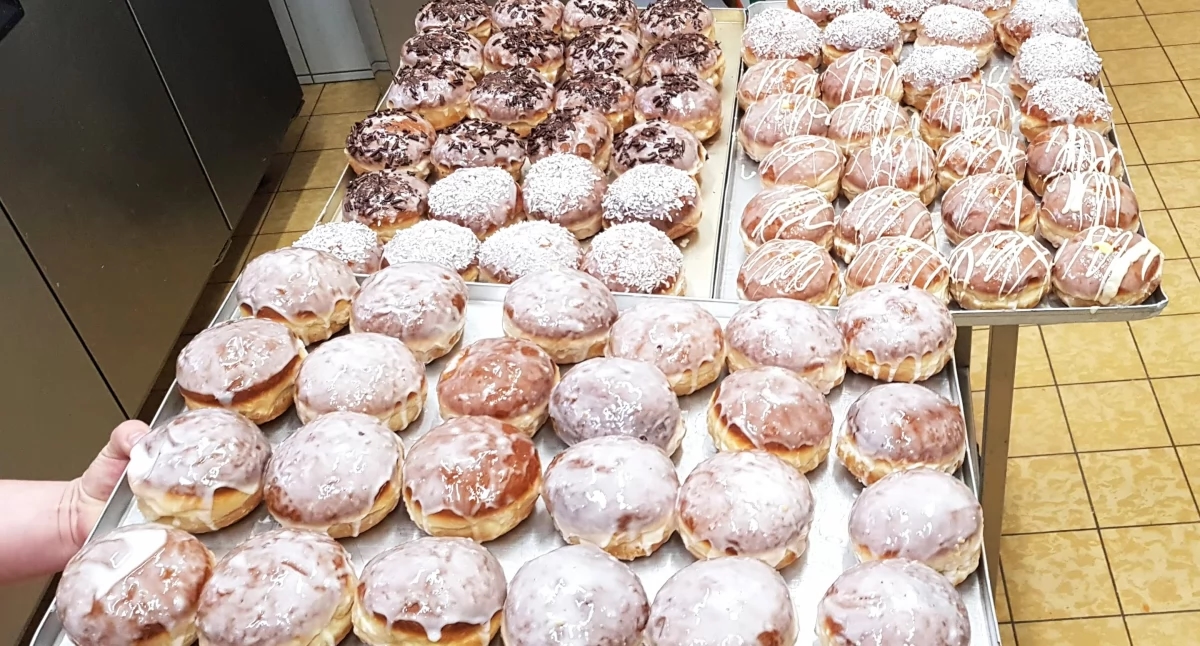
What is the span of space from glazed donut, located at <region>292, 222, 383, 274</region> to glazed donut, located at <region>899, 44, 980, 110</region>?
1540mm

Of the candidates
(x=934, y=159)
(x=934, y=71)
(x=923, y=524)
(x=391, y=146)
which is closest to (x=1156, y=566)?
(x=934, y=159)

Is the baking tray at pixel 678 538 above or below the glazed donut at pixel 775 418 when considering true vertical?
below

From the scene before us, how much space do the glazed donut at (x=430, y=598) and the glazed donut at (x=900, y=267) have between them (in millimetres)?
1057

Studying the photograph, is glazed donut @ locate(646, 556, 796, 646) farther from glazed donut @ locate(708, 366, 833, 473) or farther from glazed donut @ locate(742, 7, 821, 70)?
glazed donut @ locate(742, 7, 821, 70)

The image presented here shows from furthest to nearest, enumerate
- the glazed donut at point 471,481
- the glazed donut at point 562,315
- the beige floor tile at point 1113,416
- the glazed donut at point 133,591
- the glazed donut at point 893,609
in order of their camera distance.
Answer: the beige floor tile at point 1113,416
the glazed donut at point 562,315
the glazed donut at point 471,481
the glazed donut at point 133,591
the glazed donut at point 893,609

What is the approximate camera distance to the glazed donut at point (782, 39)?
2801 mm

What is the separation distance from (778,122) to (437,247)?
965 millimetres

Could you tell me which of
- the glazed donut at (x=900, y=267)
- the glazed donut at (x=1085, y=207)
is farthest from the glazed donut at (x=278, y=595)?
the glazed donut at (x=1085, y=207)

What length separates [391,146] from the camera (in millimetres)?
2527

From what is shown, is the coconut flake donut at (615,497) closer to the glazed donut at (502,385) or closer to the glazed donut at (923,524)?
the glazed donut at (502,385)

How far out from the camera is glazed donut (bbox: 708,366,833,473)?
1518mm

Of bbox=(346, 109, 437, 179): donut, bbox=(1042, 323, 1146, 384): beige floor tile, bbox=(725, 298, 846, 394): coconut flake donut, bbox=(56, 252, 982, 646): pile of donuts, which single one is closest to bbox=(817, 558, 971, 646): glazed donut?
bbox=(56, 252, 982, 646): pile of donuts

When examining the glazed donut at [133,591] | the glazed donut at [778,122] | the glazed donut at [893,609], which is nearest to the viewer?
the glazed donut at [893,609]

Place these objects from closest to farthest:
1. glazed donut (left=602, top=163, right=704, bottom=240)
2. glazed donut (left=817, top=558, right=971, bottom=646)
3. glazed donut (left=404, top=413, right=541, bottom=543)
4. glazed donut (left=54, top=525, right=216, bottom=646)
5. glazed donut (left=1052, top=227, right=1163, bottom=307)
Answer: glazed donut (left=817, top=558, right=971, bottom=646), glazed donut (left=54, top=525, right=216, bottom=646), glazed donut (left=404, top=413, right=541, bottom=543), glazed donut (left=1052, top=227, right=1163, bottom=307), glazed donut (left=602, top=163, right=704, bottom=240)
